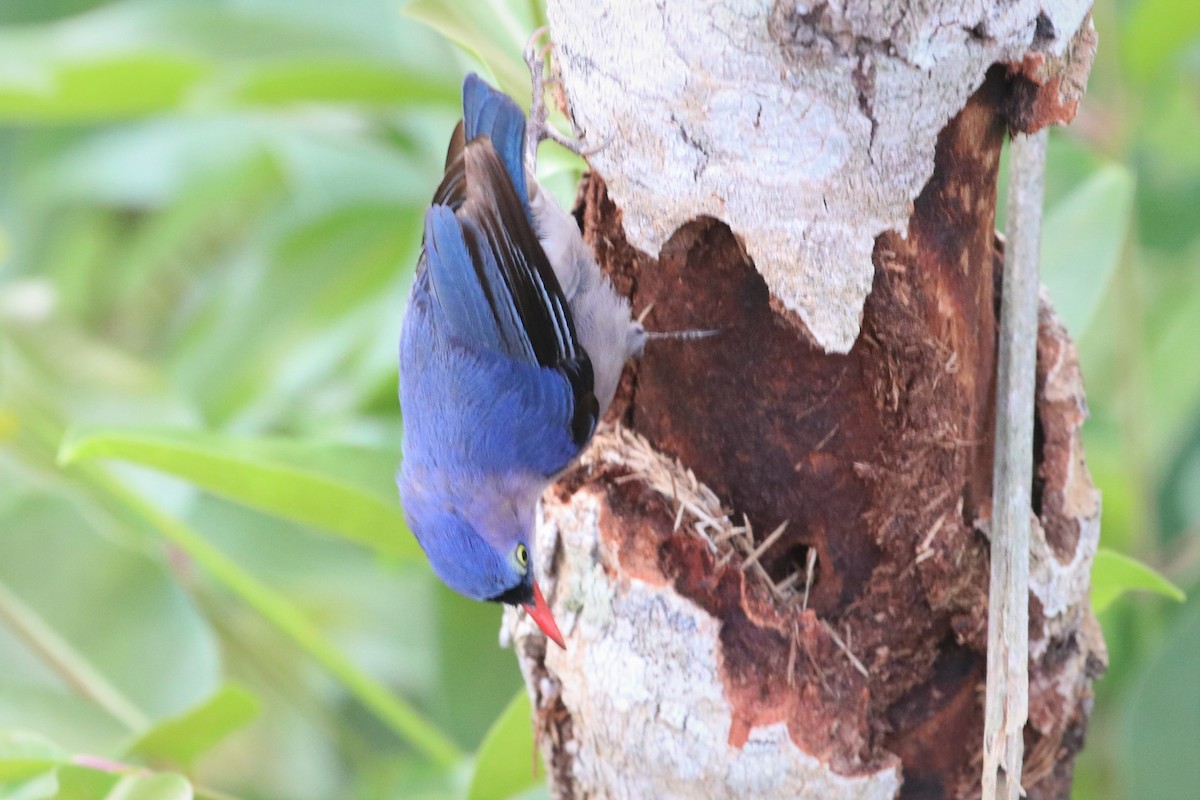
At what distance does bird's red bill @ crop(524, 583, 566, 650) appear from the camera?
165 cm

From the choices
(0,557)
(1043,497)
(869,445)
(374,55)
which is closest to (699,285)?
(869,445)

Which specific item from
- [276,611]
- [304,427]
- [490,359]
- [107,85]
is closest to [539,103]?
[490,359]

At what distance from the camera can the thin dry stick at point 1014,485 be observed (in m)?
1.46

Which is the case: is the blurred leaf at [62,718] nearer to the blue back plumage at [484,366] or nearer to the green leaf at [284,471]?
the green leaf at [284,471]

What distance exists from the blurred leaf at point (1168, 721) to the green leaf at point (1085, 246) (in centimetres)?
62

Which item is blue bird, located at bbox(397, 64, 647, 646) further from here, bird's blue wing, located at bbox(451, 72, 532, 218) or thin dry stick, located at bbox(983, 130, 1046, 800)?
thin dry stick, located at bbox(983, 130, 1046, 800)

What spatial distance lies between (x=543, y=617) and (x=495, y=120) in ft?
2.73

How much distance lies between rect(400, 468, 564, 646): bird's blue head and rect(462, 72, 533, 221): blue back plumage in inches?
19.3

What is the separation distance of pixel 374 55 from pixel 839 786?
2.25m

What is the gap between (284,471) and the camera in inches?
75.1

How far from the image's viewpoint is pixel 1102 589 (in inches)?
73.6

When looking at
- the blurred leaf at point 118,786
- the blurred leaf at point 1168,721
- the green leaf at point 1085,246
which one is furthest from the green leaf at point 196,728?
the blurred leaf at point 1168,721

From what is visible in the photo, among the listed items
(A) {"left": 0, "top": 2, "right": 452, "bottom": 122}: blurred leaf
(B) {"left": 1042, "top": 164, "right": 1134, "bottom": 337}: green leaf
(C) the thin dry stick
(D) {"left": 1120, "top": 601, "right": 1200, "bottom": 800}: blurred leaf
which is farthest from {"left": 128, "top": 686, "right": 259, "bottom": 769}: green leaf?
(D) {"left": 1120, "top": 601, "right": 1200, "bottom": 800}: blurred leaf

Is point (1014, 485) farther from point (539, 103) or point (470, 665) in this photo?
point (470, 665)
